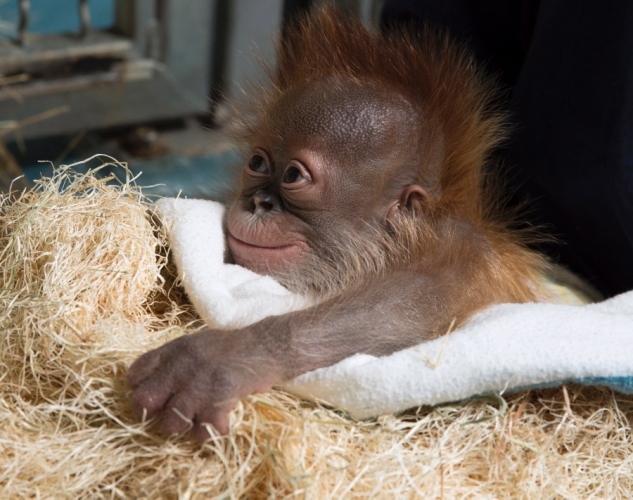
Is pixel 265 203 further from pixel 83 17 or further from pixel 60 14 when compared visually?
pixel 60 14

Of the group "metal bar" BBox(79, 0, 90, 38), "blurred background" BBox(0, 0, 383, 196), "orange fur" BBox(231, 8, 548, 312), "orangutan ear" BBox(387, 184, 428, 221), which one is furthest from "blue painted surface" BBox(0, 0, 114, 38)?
"orangutan ear" BBox(387, 184, 428, 221)

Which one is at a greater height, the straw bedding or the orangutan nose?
the orangutan nose

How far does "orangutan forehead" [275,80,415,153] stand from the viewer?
59.3 inches

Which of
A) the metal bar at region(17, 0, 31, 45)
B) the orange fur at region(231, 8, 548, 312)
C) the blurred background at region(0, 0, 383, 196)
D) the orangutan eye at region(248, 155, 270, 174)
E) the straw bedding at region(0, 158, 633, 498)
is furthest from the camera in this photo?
the blurred background at region(0, 0, 383, 196)

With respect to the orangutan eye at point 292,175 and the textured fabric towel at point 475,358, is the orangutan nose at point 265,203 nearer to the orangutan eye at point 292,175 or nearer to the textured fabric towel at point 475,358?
the orangutan eye at point 292,175

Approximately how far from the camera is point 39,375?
121 centimetres

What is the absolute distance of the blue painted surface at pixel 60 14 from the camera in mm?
3381

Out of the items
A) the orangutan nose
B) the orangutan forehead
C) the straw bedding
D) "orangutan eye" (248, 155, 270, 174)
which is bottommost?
the straw bedding

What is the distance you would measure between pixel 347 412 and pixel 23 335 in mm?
510

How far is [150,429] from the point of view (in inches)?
43.1

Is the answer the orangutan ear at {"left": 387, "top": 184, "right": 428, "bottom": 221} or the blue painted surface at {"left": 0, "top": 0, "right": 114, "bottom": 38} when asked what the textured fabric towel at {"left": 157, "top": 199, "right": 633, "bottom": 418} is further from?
the blue painted surface at {"left": 0, "top": 0, "right": 114, "bottom": 38}

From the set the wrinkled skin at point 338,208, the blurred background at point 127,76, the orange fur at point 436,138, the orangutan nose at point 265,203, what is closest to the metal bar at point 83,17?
the blurred background at point 127,76

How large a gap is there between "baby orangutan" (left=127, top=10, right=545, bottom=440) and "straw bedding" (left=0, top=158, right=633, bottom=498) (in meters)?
0.19

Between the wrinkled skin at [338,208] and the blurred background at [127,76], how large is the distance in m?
1.43
